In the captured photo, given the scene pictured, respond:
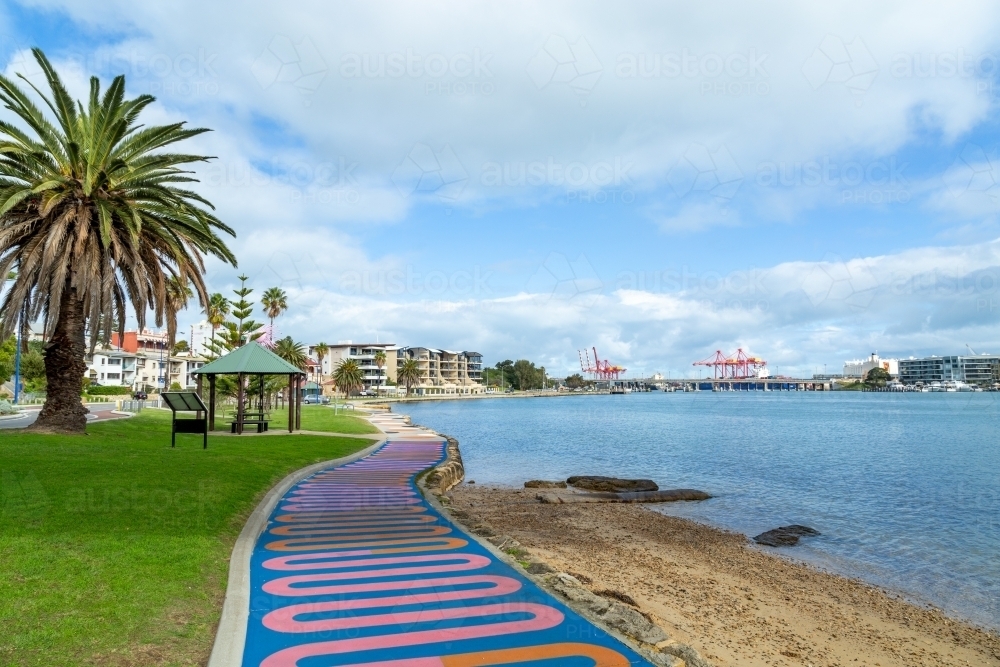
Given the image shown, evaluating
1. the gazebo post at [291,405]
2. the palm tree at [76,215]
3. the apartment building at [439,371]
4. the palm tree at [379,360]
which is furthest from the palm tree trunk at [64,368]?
the apartment building at [439,371]

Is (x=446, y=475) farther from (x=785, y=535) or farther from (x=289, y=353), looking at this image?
(x=289, y=353)

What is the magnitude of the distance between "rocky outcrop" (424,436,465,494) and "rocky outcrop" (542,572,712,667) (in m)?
9.12

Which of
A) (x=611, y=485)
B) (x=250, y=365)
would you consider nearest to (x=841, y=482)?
(x=611, y=485)

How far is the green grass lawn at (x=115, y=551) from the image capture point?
18.3 feet

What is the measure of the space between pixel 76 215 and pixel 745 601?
19.6m

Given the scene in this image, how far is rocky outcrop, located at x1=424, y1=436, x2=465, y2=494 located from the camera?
1757cm

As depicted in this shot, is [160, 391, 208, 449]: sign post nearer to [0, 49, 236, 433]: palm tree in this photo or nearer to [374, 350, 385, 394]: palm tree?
[0, 49, 236, 433]: palm tree

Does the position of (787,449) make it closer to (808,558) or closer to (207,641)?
(808,558)

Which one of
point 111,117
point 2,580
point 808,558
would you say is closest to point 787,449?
point 808,558

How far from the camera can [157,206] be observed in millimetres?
20156

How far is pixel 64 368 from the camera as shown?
64.1 ft

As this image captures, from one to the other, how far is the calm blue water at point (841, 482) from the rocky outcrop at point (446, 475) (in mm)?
2233

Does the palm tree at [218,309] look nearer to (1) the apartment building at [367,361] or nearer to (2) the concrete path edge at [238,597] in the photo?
(2) the concrete path edge at [238,597]

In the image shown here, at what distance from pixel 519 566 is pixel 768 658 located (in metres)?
3.15
